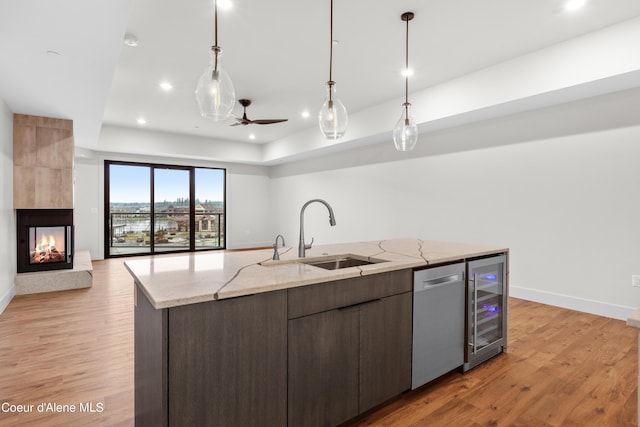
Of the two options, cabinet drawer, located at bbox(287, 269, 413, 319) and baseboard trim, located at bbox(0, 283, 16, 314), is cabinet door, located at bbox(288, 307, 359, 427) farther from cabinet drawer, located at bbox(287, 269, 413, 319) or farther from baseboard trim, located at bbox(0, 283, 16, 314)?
baseboard trim, located at bbox(0, 283, 16, 314)

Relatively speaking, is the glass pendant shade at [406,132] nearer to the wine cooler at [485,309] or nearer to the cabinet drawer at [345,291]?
the wine cooler at [485,309]

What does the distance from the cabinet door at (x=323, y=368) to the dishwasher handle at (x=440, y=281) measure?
23.0 inches

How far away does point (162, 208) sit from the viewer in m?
8.00

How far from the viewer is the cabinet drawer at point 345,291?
5.08ft

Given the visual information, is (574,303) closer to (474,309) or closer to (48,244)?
(474,309)

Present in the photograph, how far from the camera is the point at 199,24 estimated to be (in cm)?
304

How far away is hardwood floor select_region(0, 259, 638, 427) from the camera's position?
1.92 meters

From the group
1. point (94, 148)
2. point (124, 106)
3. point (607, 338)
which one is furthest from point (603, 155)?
point (94, 148)

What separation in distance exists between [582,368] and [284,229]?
23.9 ft

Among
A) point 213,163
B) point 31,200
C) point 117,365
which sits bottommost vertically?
point 117,365

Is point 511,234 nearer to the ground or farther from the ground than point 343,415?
farther from the ground

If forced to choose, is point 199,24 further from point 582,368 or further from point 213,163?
point 213,163

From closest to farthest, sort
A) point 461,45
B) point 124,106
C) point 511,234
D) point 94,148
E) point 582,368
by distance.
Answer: point 582,368 < point 461,45 < point 511,234 < point 124,106 < point 94,148

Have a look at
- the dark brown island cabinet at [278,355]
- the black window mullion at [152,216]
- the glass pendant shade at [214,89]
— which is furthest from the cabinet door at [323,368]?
the black window mullion at [152,216]
